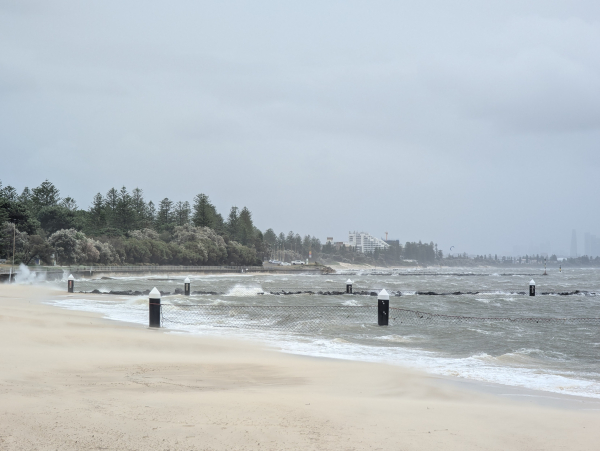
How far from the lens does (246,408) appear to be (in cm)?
593

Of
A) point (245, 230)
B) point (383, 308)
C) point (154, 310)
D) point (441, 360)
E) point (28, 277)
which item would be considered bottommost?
point (28, 277)

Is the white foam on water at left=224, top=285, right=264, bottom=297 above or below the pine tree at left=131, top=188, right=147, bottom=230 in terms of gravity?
below

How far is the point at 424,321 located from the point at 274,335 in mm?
8151

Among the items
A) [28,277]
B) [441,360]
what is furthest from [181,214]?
[441,360]

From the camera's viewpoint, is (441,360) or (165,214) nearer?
(441,360)

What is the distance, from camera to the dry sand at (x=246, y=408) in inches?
192

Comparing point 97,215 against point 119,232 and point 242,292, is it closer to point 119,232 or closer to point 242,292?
point 119,232

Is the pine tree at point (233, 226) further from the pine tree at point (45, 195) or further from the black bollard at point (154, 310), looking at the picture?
the black bollard at point (154, 310)

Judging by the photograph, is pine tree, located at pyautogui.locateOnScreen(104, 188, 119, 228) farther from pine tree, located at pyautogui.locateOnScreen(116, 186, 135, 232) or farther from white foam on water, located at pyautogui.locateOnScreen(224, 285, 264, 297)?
white foam on water, located at pyautogui.locateOnScreen(224, 285, 264, 297)

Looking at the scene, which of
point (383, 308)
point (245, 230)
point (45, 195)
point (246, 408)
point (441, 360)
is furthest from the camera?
point (245, 230)

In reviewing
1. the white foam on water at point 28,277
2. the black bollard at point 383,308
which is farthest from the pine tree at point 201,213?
the black bollard at point 383,308

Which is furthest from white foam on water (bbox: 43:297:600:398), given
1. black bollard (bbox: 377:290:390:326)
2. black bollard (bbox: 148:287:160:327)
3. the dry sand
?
black bollard (bbox: 377:290:390:326)

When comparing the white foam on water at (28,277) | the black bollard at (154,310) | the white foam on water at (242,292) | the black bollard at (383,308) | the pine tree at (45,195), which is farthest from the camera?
the pine tree at (45,195)

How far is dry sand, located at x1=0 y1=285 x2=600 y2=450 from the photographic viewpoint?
16.0ft
